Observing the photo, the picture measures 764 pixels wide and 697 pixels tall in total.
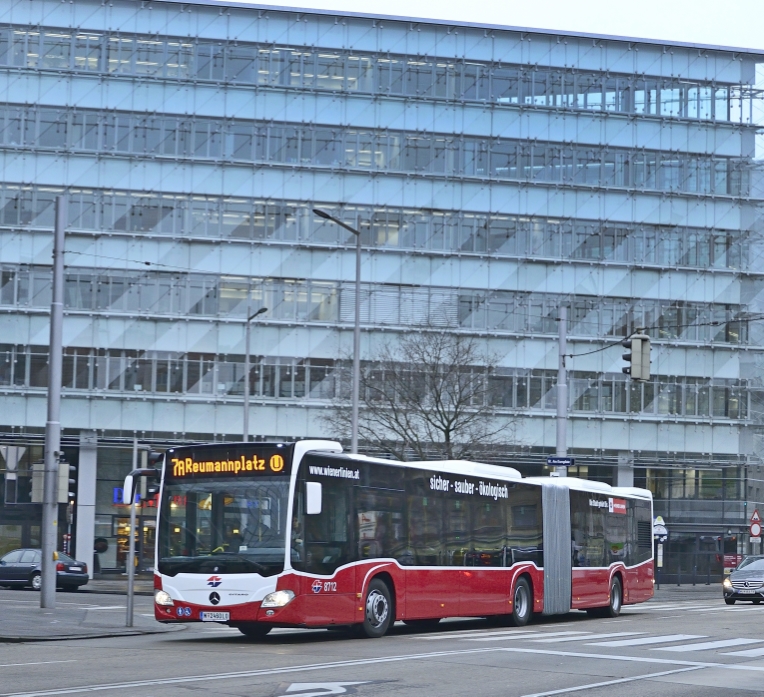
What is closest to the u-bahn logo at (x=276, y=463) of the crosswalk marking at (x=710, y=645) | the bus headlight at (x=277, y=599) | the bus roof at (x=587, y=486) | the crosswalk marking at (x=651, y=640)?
the bus headlight at (x=277, y=599)

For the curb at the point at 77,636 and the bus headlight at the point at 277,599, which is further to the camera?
the curb at the point at 77,636

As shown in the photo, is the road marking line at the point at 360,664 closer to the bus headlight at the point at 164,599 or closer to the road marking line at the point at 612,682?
the road marking line at the point at 612,682

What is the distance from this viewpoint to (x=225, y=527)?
1836 cm

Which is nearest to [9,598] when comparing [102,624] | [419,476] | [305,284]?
[102,624]

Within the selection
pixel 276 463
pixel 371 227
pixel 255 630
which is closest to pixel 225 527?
pixel 276 463

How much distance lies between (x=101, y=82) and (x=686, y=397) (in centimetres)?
2721

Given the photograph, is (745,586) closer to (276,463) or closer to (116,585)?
(116,585)

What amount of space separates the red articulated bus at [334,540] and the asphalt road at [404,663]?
20.8 inches

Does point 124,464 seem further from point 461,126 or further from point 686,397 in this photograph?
point 686,397

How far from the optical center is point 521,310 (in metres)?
54.8

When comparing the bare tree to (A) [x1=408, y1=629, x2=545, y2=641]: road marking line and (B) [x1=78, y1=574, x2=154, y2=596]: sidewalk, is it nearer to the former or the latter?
(B) [x1=78, y1=574, x2=154, y2=596]: sidewalk

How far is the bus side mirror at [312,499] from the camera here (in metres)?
18.1

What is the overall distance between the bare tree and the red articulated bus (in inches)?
675

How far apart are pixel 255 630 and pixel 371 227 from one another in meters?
34.9
